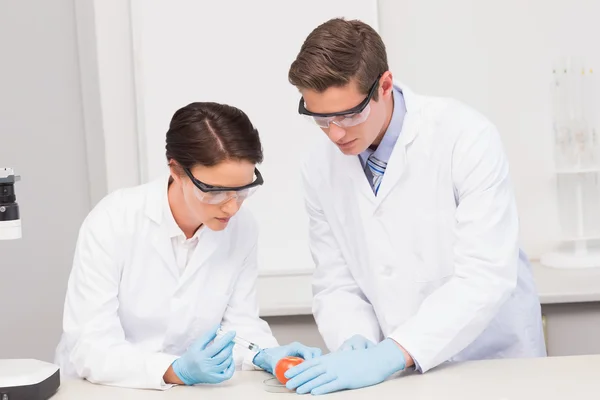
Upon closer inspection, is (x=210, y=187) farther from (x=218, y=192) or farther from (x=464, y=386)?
(x=464, y=386)

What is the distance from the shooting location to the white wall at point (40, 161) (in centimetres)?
333

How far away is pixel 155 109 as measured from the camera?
10.6 feet

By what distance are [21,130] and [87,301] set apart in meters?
1.55

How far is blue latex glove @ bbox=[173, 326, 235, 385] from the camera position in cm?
187

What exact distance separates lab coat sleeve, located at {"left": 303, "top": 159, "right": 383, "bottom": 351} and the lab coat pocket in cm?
19

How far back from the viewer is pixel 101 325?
6.63ft

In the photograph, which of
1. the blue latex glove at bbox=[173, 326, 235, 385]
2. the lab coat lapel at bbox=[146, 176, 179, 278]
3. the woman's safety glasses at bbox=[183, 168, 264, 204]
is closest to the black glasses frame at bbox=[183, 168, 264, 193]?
the woman's safety glasses at bbox=[183, 168, 264, 204]

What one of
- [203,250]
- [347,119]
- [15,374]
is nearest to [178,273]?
[203,250]

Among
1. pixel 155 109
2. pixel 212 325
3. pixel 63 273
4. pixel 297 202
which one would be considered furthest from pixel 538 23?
pixel 63 273

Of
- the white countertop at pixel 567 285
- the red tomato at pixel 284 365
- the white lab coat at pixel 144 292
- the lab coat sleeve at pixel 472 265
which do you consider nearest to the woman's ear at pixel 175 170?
the white lab coat at pixel 144 292

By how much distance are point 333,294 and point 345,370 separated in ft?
1.28

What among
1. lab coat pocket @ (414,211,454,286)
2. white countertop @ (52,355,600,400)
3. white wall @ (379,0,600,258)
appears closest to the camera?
white countertop @ (52,355,600,400)

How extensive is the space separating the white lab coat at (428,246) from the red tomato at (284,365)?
0.23 meters

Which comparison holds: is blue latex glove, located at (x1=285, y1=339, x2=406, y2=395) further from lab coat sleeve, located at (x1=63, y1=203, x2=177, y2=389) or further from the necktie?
the necktie
